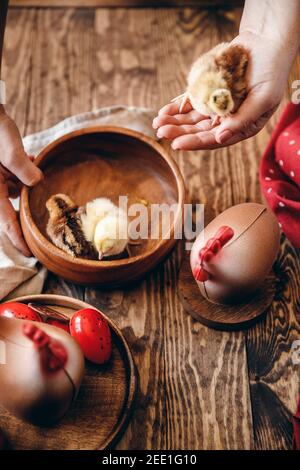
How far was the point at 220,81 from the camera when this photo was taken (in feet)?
3.88

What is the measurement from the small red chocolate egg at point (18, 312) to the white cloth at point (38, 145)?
149 mm

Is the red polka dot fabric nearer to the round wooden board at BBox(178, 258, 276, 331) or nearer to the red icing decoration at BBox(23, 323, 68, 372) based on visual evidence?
the round wooden board at BBox(178, 258, 276, 331)

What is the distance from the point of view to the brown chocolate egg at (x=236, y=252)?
1196mm

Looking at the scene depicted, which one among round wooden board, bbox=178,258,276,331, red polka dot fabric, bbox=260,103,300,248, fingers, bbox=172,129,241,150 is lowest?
round wooden board, bbox=178,258,276,331

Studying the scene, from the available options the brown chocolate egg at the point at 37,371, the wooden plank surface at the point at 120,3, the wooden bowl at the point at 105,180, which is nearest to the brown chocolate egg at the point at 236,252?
the wooden bowl at the point at 105,180

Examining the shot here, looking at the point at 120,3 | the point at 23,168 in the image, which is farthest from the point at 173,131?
the point at 120,3

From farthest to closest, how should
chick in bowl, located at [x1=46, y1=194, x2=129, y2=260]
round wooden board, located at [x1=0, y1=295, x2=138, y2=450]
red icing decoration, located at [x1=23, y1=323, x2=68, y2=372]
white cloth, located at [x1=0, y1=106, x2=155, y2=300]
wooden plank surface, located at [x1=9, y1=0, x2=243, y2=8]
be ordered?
1. wooden plank surface, located at [x1=9, y1=0, x2=243, y2=8]
2. white cloth, located at [x1=0, y1=106, x2=155, y2=300]
3. chick in bowl, located at [x1=46, y1=194, x2=129, y2=260]
4. round wooden board, located at [x1=0, y1=295, x2=138, y2=450]
5. red icing decoration, located at [x1=23, y1=323, x2=68, y2=372]

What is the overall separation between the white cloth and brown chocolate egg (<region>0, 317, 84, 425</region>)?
1.03ft

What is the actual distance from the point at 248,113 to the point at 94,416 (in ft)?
2.71

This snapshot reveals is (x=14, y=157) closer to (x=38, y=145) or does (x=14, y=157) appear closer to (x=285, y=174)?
(x=38, y=145)

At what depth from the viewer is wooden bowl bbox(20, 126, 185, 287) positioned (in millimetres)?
1298

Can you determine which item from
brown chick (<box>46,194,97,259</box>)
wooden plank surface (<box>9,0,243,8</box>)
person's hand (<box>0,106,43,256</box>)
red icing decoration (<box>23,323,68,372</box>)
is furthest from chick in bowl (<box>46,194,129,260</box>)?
wooden plank surface (<box>9,0,243,8</box>)

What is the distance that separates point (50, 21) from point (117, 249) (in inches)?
44.6

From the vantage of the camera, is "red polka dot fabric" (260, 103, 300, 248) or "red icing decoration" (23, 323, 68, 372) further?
"red polka dot fabric" (260, 103, 300, 248)
